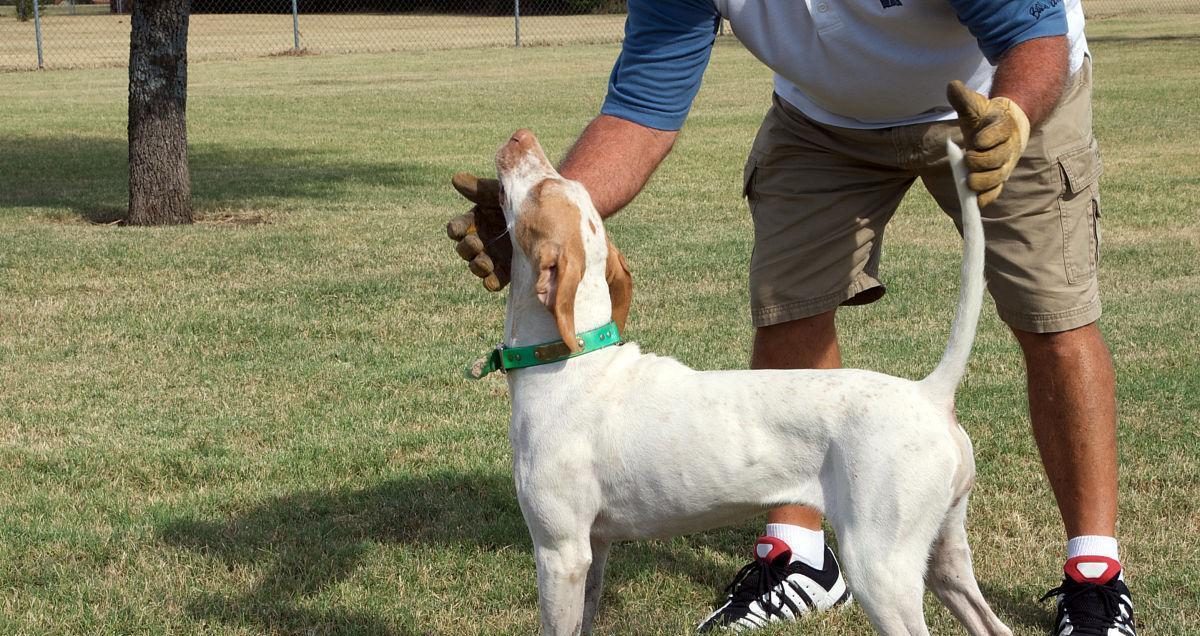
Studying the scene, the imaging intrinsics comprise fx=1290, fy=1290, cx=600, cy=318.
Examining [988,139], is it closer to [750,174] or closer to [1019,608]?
[750,174]

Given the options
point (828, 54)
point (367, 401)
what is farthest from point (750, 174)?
point (367, 401)

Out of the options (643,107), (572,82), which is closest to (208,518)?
(643,107)

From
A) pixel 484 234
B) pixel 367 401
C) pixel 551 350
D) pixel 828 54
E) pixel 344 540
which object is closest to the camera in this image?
pixel 551 350

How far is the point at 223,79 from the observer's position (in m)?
23.7

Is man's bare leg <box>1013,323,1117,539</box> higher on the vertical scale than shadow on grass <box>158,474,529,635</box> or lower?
higher

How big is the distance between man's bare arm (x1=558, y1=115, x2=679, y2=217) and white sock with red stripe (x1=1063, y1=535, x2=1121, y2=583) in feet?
5.25

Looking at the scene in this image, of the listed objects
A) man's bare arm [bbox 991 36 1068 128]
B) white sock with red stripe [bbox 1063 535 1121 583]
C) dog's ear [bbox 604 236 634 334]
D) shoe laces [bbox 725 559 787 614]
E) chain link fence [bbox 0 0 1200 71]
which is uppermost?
man's bare arm [bbox 991 36 1068 128]

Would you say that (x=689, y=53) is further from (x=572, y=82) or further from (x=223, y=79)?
(x=223, y=79)

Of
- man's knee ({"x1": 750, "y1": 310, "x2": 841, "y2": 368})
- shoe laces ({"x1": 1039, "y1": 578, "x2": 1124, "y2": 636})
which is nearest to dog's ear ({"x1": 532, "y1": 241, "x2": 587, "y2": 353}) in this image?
man's knee ({"x1": 750, "y1": 310, "x2": 841, "y2": 368})

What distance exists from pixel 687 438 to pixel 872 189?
50.1 inches

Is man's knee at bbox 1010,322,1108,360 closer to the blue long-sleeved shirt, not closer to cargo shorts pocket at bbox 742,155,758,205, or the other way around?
the blue long-sleeved shirt

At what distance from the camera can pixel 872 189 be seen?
12.6 ft

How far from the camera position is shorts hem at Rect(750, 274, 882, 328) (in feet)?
12.6

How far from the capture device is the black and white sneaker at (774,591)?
3744 millimetres
